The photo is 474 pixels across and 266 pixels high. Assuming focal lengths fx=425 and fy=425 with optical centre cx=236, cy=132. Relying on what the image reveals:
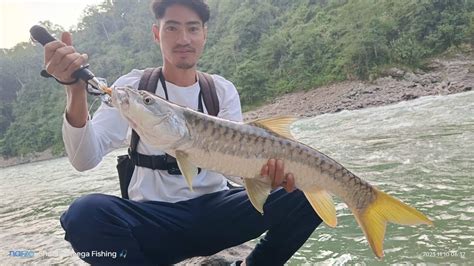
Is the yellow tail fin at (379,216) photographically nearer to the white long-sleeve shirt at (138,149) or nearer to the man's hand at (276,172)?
the man's hand at (276,172)

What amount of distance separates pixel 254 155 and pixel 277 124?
12.0 inches

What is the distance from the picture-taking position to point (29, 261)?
4.89 metres

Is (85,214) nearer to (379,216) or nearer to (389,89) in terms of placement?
(379,216)

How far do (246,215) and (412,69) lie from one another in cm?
4369

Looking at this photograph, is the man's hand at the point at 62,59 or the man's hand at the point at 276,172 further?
the man's hand at the point at 276,172

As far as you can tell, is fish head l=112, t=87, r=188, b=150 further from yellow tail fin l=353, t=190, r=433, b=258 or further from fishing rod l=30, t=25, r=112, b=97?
yellow tail fin l=353, t=190, r=433, b=258

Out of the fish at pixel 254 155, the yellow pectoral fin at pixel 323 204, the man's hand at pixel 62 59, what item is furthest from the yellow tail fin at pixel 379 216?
the man's hand at pixel 62 59

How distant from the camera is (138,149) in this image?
3352mm

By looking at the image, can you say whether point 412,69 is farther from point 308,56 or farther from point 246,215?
point 246,215

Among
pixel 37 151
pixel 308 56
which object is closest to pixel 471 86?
pixel 308 56

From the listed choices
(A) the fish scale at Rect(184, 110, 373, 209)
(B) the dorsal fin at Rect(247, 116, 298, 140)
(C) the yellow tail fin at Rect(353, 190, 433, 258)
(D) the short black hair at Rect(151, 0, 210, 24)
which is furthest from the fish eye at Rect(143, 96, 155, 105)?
(C) the yellow tail fin at Rect(353, 190, 433, 258)

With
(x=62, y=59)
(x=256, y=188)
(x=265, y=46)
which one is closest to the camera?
(x=62, y=59)

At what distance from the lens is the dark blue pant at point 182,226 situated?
280cm

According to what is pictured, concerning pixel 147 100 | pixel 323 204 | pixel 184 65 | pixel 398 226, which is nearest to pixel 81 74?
pixel 147 100
